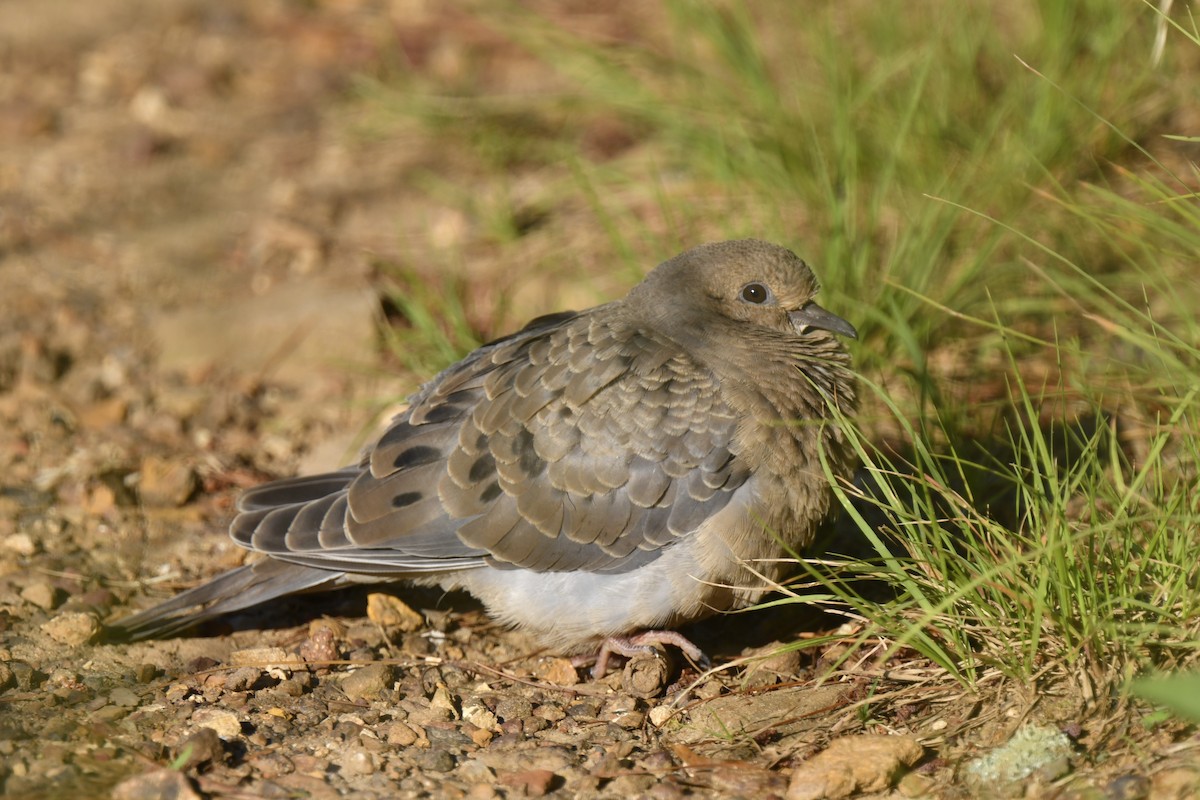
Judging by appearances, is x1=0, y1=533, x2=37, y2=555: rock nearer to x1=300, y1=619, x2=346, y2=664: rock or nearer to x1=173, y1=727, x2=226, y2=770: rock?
x1=300, y1=619, x2=346, y2=664: rock

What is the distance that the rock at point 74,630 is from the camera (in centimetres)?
385

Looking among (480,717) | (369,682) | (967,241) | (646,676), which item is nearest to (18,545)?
(369,682)

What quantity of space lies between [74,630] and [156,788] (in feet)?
3.33

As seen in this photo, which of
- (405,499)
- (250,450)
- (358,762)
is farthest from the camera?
(250,450)

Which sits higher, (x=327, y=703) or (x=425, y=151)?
(x=425, y=151)

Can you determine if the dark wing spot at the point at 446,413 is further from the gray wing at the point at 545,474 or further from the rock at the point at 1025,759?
the rock at the point at 1025,759

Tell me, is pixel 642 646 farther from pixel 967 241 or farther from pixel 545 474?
pixel 967 241

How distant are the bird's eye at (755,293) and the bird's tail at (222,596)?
1.53m

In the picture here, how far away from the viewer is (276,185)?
6871 millimetres

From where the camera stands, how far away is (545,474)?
3777mm

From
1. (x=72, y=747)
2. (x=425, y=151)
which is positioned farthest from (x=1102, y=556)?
(x=425, y=151)

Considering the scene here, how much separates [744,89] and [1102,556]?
3.26m

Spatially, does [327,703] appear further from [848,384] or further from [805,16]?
[805,16]

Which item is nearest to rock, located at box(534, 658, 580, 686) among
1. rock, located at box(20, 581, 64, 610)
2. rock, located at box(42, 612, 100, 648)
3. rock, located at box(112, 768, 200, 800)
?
rock, located at box(112, 768, 200, 800)
